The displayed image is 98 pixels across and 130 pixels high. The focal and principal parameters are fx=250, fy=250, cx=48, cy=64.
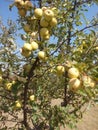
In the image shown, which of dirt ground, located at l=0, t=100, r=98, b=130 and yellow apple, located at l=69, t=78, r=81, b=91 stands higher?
dirt ground, located at l=0, t=100, r=98, b=130

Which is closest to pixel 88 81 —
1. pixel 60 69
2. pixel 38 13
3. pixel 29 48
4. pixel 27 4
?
pixel 60 69

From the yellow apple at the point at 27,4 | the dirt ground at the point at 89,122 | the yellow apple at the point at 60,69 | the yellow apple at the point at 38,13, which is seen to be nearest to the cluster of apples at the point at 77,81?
the yellow apple at the point at 60,69

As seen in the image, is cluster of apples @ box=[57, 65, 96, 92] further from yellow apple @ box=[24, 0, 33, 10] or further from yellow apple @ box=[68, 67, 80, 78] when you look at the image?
yellow apple @ box=[24, 0, 33, 10]

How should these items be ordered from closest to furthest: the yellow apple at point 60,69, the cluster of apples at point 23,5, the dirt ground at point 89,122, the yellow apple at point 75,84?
the yellow apple at point 75,84, the yellow apple at point 60,69, the cluster of apples at point 23,5, the dirt ground at point 89,122

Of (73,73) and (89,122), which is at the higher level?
(89,122)

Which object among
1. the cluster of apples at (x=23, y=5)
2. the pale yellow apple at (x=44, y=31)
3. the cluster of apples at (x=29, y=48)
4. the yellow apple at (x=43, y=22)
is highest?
the cluster of apples at (x=23, y=5)

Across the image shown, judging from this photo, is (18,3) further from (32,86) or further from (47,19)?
(32,86)

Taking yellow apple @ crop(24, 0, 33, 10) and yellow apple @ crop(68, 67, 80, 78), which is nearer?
yellow apple @ crop(68, 67, 80, 78)

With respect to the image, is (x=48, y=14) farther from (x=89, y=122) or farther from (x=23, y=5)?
(x=89, y=122)

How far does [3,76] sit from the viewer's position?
10.8 ft

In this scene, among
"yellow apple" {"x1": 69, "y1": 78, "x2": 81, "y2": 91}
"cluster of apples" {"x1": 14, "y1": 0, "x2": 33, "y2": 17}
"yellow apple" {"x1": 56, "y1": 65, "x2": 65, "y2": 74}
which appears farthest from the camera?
"cluster of apples" {"x1": 14, "y1": 0, "x2": 33, "y2": 17}

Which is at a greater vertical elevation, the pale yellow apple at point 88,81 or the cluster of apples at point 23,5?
the cluster of apples at point 23,5

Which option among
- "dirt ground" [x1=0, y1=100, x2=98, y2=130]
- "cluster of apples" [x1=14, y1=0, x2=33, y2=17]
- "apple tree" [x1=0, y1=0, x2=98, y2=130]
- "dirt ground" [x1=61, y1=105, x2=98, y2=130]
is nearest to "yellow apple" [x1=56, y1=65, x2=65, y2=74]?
"apple tree" [x1=0, y1=0, x2=98, y2=130]

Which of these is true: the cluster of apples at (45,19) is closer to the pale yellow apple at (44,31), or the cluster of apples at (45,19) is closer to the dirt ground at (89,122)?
the pale yellow apple at (44,31)
